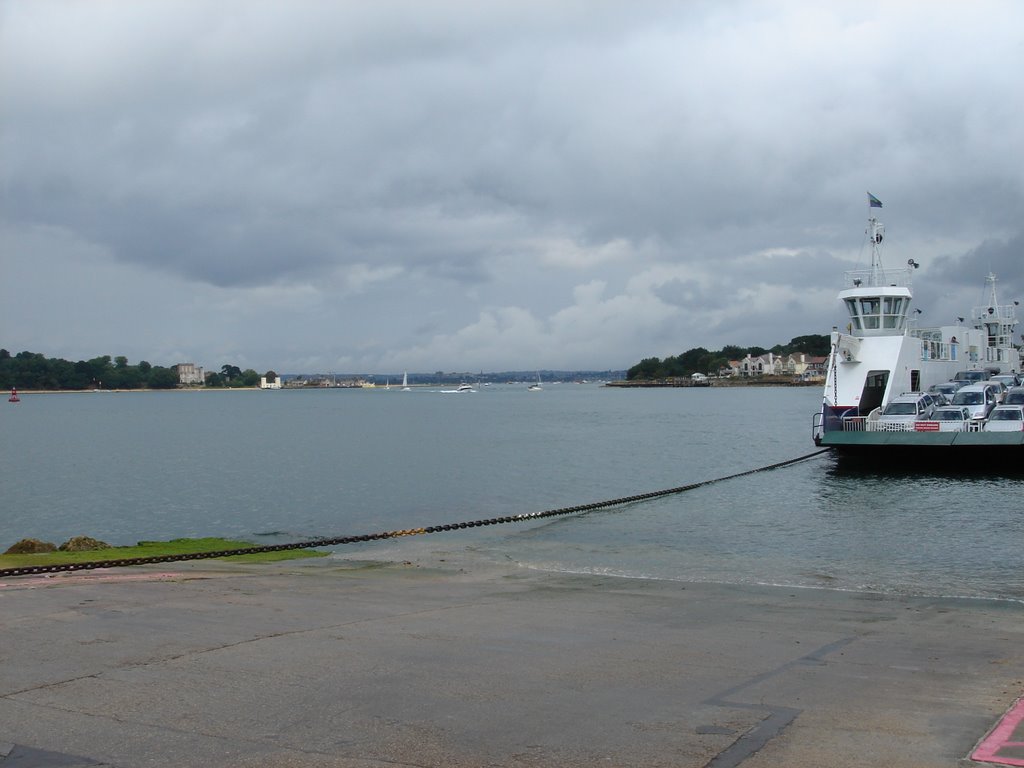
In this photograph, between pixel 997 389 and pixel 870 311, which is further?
pixel 870 311

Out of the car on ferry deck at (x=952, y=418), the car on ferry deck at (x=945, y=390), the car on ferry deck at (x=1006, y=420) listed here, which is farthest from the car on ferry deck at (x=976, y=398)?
the car on ferry deck at (x=1006, y=420)

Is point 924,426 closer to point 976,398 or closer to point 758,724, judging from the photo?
point 976,398

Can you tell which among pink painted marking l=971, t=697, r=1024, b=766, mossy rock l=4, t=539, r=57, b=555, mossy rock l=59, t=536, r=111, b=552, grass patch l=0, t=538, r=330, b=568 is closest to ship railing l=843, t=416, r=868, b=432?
grass patch l=0, t=538, r=330, b=568

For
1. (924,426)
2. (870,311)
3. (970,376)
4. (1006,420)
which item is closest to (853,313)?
(870,311)

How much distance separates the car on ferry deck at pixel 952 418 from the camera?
1537 inches

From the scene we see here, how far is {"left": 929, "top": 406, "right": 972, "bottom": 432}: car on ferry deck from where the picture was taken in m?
39.0

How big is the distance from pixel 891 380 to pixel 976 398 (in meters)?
3.90

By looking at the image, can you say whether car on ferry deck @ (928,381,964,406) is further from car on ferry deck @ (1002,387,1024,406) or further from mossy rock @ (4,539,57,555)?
mossy rock @ (4,539,57,555)

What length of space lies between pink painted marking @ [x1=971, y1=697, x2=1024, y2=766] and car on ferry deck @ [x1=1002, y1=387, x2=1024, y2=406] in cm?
3842

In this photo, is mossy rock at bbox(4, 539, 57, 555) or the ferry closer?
mossy rock at bbox(4, 539, 57, 555)

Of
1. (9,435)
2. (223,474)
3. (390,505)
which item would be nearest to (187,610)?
(390,505)

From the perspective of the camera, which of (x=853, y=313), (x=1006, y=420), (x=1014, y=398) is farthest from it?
(x=853, y=313)

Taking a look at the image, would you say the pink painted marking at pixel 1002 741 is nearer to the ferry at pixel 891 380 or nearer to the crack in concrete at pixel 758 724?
the crack in concrete at pixel 758 724

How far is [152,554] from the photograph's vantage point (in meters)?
21.0
